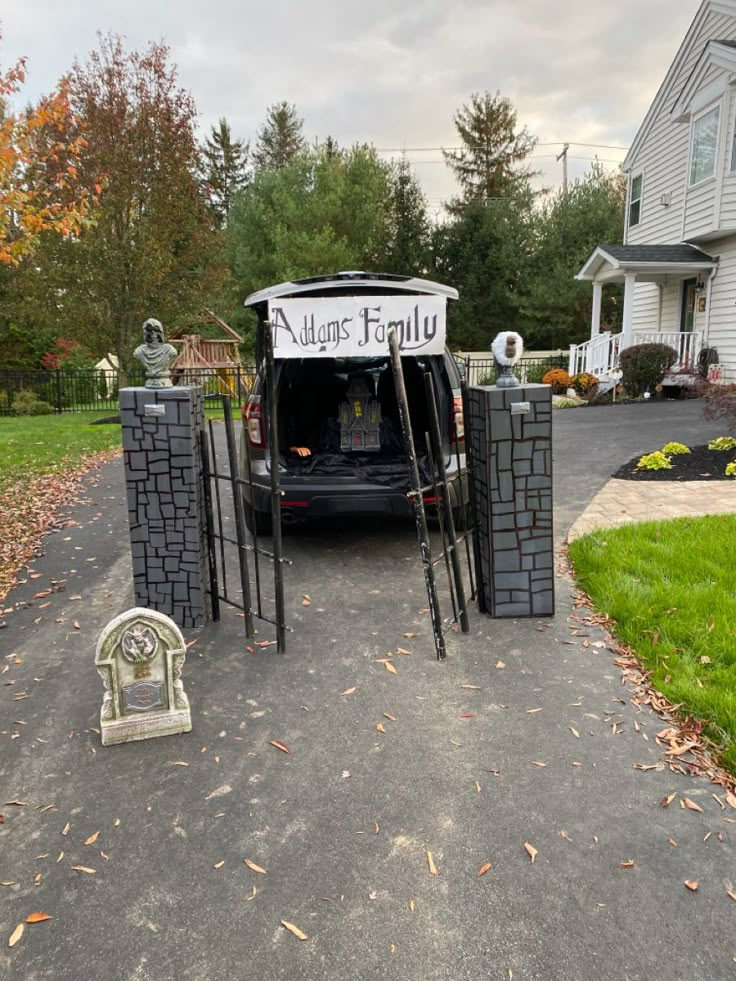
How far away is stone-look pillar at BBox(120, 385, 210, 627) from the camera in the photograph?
139 inches

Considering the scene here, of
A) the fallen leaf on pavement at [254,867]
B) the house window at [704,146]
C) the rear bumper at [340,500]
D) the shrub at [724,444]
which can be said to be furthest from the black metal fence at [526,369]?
the fallen leaf on pavement at [254,867]

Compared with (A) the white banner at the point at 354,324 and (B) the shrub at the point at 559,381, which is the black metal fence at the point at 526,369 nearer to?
(B) the shrub at the point at 559,381

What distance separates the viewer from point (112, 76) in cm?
1424

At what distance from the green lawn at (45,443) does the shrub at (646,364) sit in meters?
10.4

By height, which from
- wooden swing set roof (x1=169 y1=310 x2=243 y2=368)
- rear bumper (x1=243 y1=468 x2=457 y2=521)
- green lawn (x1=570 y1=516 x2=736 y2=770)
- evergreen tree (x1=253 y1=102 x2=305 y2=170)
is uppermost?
evergreen tree (x1=253 y1=102 x2=305 y2=170)

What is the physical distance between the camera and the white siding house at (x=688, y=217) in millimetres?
13508

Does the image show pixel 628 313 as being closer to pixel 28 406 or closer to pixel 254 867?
pixel 28 406

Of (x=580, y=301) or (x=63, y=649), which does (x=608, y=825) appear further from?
(x=580, y=301)

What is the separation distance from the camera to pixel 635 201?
702 inches

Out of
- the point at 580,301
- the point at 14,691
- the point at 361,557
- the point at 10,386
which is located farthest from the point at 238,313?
the point at 14,691

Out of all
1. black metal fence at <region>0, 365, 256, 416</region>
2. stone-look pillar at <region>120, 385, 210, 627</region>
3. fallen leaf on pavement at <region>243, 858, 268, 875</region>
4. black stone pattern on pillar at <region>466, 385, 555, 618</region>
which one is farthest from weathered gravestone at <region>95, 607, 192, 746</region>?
black metal fence at <region>0, 365, 256, 416</region>

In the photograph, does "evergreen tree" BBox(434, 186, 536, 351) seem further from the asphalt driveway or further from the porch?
the asphalt driveway

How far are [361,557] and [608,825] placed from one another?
9.70 ft

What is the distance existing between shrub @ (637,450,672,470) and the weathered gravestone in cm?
595
